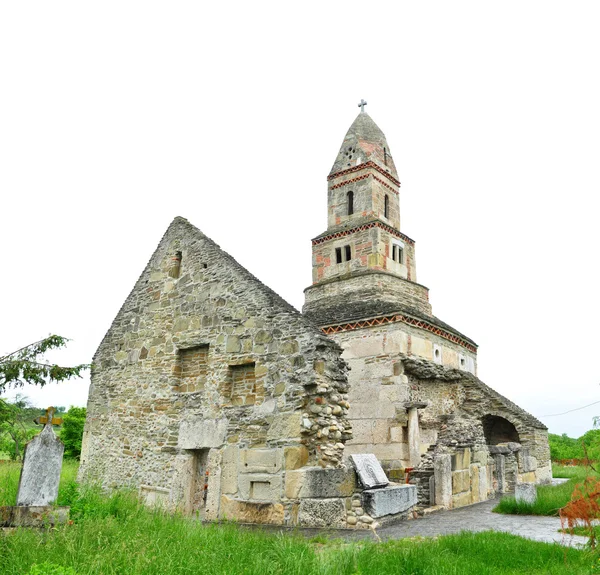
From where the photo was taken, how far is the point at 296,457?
8.79 meters

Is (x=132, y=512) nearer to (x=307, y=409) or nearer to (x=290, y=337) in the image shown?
(x=307, y=409)

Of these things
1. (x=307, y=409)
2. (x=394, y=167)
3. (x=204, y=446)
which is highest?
(x=394, y=167)

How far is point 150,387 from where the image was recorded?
11.5 m

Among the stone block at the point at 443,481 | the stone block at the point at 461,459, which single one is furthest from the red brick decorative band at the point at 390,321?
the stone block at the point at 443,481

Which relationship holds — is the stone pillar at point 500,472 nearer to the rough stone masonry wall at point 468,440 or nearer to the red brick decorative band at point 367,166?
the rough stone masonry wall at point 468,440

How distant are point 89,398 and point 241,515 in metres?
5.63

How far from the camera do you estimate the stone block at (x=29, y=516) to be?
5863 millimetres

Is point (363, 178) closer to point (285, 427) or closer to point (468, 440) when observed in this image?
point (468, 440)

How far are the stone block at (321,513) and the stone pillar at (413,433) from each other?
6802 millimetres

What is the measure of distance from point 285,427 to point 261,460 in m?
0.75

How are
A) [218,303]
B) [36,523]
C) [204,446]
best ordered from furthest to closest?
[218,303]
[204,446]
[36,523]

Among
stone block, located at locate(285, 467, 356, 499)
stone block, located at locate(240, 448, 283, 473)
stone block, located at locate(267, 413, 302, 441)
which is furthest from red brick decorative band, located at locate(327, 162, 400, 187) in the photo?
stone block, located at locate(285, 467, 356, 499)

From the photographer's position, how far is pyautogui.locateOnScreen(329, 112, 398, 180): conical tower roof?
22.1 metres

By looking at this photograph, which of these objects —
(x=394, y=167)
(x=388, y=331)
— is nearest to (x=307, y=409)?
(x=388, y=331)
